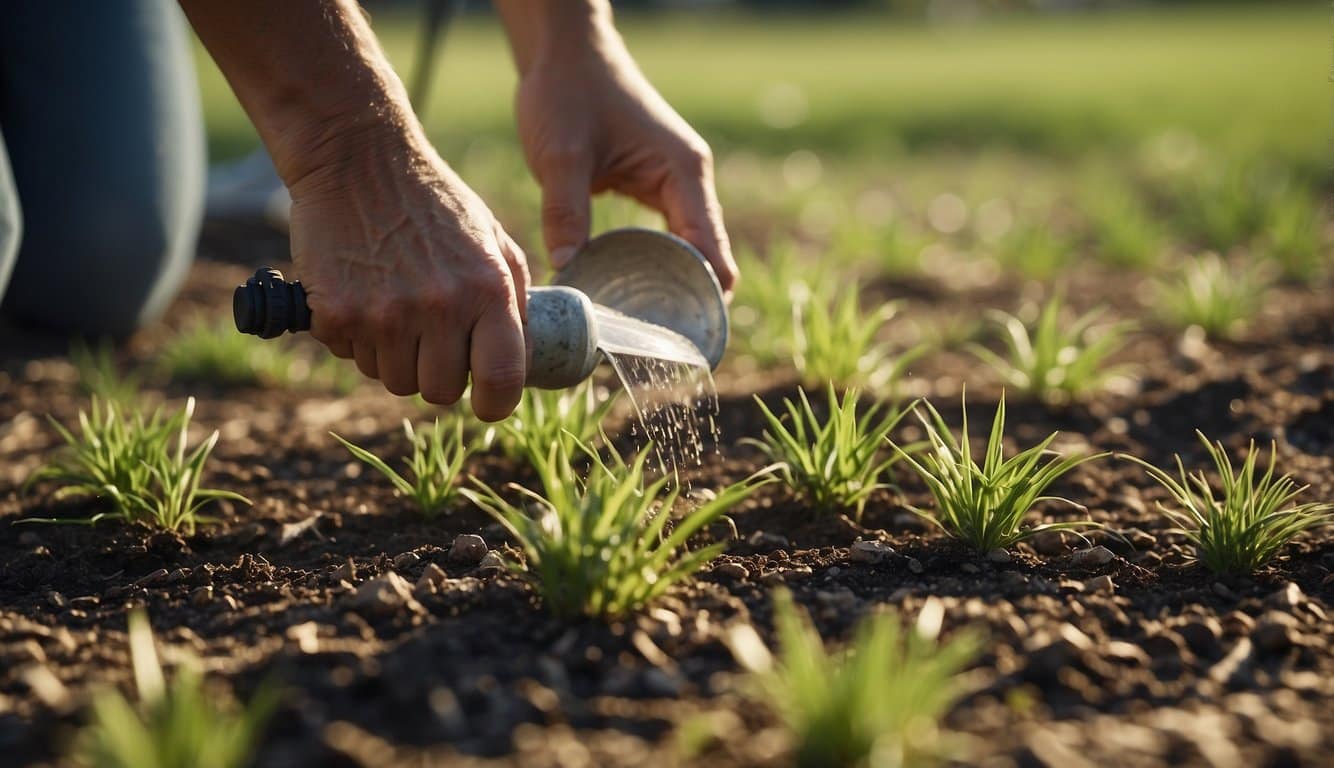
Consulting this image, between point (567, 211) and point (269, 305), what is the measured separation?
800mm

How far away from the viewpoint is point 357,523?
2.35 metres

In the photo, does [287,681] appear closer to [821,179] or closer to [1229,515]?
[1229,515]

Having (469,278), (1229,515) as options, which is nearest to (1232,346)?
(1229,515)

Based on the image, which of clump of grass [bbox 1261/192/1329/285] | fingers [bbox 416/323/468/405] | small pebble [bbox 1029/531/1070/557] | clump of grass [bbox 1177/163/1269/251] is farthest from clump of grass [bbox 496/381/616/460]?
clump of grass [bbox 1177/163/1269/251]

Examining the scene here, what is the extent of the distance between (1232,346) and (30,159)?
11.8 ft

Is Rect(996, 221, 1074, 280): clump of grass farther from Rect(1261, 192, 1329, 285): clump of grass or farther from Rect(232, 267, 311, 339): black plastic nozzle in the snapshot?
Answer: Rect(232, 267, 311, 339): black plastic nozzle

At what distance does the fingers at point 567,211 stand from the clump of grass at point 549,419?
29cm

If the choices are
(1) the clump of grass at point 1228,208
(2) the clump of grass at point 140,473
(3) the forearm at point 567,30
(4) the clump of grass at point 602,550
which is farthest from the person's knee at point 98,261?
(1) the clump of grass at point 1228,208

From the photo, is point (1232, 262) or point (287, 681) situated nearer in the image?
point (287, 681)

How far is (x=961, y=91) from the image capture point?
12.6 meters

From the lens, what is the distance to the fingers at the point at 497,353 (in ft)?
6.26

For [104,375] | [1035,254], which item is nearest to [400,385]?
[104,375]

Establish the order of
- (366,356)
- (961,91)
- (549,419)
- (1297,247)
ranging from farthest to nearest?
(961,91) → (1297,247) → (549,419) → (366,356)

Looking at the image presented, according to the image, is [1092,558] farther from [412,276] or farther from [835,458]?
[412,276]
